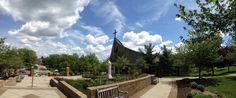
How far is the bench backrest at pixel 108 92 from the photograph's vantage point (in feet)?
36.1

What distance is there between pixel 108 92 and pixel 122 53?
49.7m

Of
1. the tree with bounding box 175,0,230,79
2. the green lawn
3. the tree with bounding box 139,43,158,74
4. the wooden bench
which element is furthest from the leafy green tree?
the tree with bounding box 175,0,230,79

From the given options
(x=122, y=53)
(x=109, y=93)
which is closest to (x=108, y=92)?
(x=109, y=93)

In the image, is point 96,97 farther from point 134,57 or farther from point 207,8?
point 134,57

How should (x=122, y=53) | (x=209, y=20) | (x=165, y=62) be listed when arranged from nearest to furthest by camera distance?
(x=209, y=20)
(x=165, y=62)
(x=122, y=53)

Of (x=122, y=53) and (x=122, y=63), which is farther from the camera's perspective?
(x=122, y=53)

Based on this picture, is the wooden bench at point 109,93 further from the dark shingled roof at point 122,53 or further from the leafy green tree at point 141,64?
the dark shingled roof at point 122,53

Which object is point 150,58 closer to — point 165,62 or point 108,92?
point 165,62

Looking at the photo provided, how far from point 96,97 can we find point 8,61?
98.6 ft

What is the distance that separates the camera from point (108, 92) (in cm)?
1222

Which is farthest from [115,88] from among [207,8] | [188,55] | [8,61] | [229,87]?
[8,61]

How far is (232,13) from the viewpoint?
26.5 ft

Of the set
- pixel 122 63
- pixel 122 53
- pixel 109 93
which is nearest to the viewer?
pixel 109 93

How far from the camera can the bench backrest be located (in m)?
11.0
